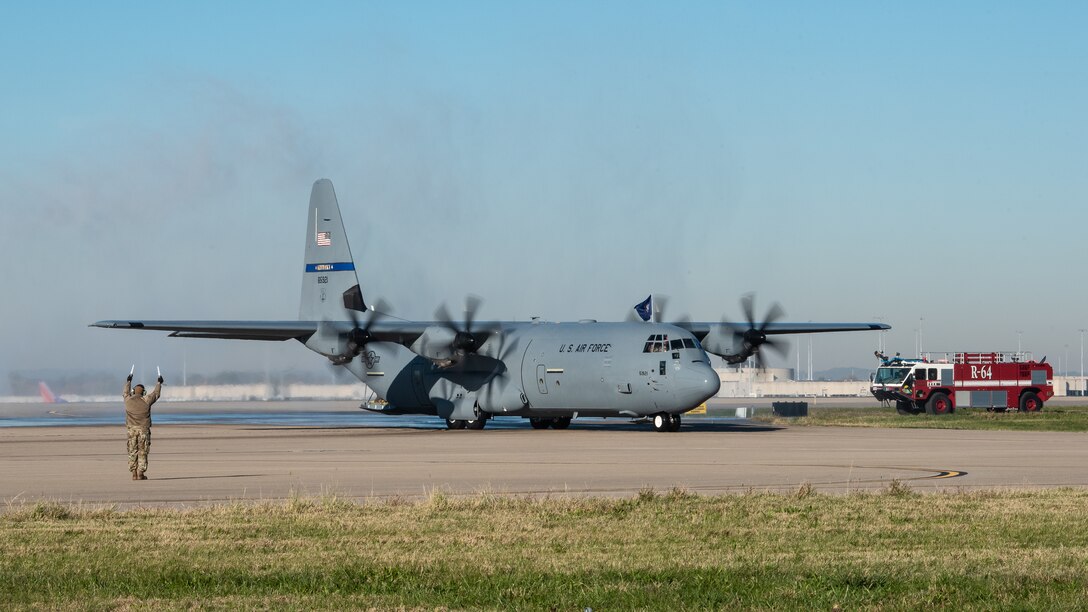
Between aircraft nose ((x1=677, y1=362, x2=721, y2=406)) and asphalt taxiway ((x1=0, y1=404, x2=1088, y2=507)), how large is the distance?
1.26m

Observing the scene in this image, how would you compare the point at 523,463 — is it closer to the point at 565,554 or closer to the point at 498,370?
the point at 565,554

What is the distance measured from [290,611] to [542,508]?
24.1ft

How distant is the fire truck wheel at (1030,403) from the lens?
207ft

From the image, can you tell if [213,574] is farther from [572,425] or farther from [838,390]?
[838,390]

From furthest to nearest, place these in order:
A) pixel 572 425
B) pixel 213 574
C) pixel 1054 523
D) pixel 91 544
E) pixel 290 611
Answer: pixel 572 425 → pixel 1054 523 → pixel 91 544 → pixel 213 574 → pixel 290 611

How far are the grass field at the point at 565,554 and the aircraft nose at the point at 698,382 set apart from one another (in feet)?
72.9

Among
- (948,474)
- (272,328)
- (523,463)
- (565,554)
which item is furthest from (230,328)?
(565,554)

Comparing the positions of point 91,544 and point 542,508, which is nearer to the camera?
point 91,544

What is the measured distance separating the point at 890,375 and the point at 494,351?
1200 inches

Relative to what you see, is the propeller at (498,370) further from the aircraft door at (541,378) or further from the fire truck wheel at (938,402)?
the fire truck wheel at (938,402)

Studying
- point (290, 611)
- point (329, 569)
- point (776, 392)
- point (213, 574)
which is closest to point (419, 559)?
point (329, 569)

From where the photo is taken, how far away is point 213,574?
11828 millimetres

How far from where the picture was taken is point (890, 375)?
7025cm

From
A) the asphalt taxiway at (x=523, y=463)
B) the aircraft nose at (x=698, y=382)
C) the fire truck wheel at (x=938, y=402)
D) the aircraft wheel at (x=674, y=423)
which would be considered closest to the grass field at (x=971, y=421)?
the fire truck wheel at (x=938, y=402)
